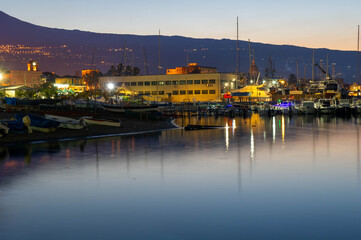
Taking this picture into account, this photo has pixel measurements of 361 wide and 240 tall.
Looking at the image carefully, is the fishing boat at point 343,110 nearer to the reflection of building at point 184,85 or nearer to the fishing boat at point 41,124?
the reflection of building at point 184,85

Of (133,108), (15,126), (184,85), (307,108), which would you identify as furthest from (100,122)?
(184,85)

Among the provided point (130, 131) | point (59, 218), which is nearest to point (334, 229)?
point (59, 218)

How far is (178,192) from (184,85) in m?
132

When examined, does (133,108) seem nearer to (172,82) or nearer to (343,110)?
(343,110)

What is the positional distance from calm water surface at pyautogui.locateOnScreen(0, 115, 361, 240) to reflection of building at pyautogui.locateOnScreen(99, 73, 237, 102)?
4389 inches

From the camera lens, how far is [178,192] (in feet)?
67.3

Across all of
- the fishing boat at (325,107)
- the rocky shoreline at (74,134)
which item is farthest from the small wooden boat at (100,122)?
the fishing boat at (325,107)

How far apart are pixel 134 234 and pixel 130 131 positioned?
38.7 metres

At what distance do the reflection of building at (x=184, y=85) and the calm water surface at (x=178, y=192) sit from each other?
111485mm

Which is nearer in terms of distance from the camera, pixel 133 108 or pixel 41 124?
pixel 41 124

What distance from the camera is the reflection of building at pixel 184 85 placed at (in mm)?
148625

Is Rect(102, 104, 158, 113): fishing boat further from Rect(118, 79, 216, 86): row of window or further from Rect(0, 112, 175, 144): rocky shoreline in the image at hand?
Rect(118, 79, 216, 86): row of window

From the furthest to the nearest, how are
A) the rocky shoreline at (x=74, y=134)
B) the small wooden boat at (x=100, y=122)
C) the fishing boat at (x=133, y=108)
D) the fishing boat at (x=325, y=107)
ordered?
1. the fishing boat at (x=325, y=107)
2. the fishing boat at (x=133, y=108)
3. the small wooden boat at (x=100, y=122)
4. the rocky shoreline at (x=74, y=134)

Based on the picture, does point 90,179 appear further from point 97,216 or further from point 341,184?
point 341,184
